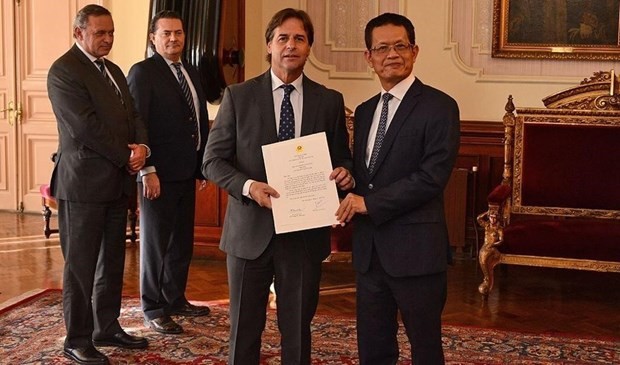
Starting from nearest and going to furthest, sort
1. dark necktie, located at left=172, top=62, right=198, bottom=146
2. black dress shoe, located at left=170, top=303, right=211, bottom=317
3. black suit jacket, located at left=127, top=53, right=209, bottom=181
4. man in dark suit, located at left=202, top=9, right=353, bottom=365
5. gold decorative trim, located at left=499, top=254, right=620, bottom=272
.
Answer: man in dark suit, located at left=202, top=9, right=353, bottom=365, black suit jacket, located at left=127, top=53, right=209, bottom=181, dark necktie, located at left=172, top=62, right=198, bottom=146, black dress shoe, located at left=170, top=303, right=211, bottom=317, gold decorative trim, located at left=499, top=254, right=620, bottom=272

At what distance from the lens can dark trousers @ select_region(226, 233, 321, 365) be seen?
2820 millimetres

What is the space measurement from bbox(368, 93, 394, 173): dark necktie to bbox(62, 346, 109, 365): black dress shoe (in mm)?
1568

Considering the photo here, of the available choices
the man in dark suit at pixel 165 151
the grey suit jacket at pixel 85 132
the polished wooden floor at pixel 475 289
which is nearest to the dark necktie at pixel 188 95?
the man in dark suit at pixel 165 151

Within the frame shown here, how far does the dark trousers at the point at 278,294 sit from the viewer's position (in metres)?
2.82

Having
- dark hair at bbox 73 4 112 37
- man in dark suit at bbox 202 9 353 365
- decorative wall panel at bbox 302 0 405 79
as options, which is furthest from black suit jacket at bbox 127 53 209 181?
decorative wall panel at bbox 302 0 405 79

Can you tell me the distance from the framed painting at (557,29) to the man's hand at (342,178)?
3540 millimetres

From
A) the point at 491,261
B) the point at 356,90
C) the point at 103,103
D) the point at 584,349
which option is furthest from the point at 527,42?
the point at 103,103

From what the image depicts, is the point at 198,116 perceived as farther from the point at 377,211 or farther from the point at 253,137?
the point at 377,211

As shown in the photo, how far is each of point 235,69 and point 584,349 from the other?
119 inches

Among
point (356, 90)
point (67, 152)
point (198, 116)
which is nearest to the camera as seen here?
point (67, 152)

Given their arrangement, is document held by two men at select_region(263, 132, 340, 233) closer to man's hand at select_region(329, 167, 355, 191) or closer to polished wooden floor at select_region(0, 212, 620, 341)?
man's hand at select_region(329, 167, 355, 191)

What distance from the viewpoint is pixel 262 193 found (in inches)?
105

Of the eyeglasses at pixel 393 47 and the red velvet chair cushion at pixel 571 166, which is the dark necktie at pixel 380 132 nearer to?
the eyeglasses at pixel 393 47

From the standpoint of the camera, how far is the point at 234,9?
5.82m
